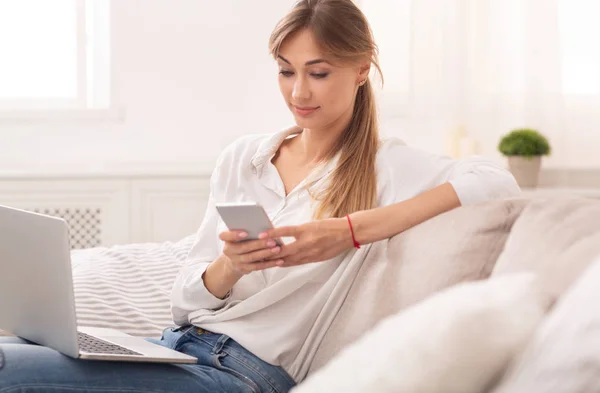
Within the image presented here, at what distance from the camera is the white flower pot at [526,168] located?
3.67 metres

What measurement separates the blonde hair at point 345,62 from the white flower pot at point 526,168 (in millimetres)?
1885

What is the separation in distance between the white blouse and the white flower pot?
1.89m

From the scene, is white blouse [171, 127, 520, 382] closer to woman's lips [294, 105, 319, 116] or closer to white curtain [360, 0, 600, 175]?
woman's lips [294, 105, 319, 116]

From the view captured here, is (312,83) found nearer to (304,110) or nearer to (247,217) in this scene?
(304,110)

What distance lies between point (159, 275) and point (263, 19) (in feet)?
5.89

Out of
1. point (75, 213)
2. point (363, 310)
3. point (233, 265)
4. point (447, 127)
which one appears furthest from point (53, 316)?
point (447, 127)

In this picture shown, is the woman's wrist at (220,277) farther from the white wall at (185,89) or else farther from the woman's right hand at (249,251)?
the white wall at (185,89)

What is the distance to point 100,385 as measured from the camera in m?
1.50

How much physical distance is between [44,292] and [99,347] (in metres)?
0.15

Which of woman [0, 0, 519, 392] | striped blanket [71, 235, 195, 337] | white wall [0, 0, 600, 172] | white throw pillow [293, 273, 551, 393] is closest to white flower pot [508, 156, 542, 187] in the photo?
white wall [0, 0, 600, 172]

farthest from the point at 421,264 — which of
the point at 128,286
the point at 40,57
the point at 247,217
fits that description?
the point at 40,57

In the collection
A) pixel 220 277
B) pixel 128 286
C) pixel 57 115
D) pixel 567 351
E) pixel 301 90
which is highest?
pixel 301 90

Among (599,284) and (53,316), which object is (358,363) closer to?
(599,284)

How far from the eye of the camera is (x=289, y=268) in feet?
5.82
